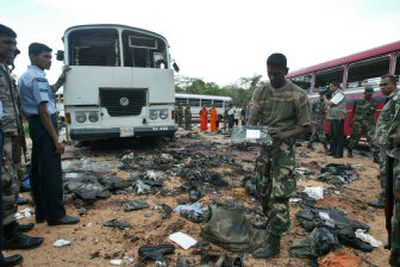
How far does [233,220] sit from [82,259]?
1.45 metres

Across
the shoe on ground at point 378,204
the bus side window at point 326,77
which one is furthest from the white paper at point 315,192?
the bus side window at point 326,77

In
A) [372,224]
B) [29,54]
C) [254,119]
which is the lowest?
[372,224]

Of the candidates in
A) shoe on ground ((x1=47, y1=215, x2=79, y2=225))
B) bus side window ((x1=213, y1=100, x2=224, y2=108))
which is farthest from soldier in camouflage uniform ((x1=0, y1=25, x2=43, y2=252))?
bus side window ((x1=213, y1=100, x2=224, y2=108))

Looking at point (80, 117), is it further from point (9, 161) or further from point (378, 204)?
point (378, 204)

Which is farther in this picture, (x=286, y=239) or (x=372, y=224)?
(x=372, y=224)

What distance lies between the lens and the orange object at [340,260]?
2629 millimetres

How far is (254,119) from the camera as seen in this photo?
3.05 metres

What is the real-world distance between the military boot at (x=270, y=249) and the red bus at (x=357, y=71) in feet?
21.1

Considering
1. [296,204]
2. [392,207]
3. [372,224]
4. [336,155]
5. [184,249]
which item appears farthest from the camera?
→ [336,155]

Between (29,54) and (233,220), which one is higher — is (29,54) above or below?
above

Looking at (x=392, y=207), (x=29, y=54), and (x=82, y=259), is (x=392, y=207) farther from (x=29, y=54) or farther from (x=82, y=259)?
(x=29, y=54)

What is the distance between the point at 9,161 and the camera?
2.77m

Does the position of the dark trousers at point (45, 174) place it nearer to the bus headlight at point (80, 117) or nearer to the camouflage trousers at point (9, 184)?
the camouflage trousers at point (9, 184)

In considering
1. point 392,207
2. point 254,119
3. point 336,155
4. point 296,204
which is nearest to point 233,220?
point 254,119
